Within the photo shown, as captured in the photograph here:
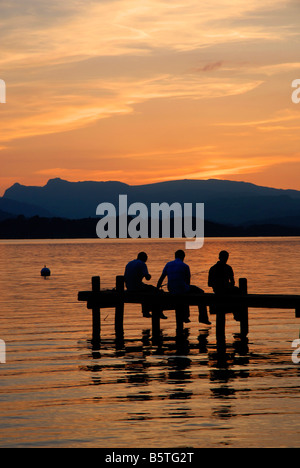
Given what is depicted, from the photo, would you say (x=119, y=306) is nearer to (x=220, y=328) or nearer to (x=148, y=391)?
(x=220, y=328)

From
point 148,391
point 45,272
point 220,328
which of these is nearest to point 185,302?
point 220,328

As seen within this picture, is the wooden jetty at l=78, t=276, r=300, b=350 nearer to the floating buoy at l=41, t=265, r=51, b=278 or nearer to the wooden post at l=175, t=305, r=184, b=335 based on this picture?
the wooden post at l=175, t=305, r=184, b=335

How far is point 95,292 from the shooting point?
2498 centimetres

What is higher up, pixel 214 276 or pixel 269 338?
pixel 214 276

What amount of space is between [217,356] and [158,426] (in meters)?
8.01

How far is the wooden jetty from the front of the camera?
825 inches

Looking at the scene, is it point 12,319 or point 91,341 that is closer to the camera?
point 91,341

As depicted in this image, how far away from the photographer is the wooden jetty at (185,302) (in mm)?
20953

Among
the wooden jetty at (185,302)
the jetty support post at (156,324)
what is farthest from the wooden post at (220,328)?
the jetty support post at (156,324)

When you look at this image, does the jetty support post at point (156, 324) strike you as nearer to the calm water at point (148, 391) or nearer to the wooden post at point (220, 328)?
the calm water at point (148, 391)
